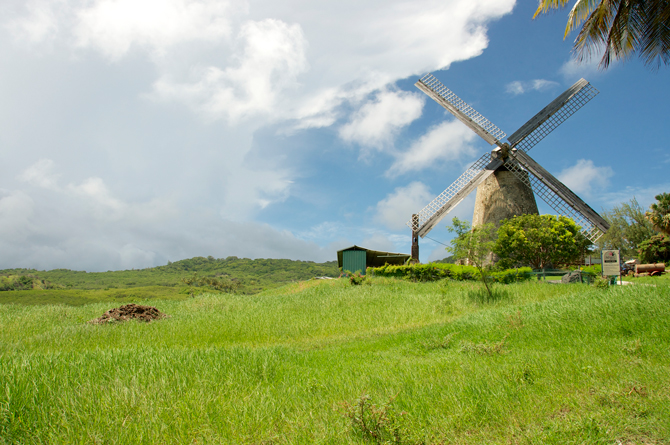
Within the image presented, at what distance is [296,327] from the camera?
1144 cm

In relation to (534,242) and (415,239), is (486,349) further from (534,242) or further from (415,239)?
(415,239)

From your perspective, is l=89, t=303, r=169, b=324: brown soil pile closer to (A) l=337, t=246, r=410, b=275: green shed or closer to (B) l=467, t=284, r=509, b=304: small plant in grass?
(B) l=467, t=284, r=509, b=304: small plant in grass

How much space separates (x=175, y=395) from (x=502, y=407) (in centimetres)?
392

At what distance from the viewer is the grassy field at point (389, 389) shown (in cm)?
340

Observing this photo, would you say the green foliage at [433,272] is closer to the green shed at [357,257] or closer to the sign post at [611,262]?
the green shed at [357,257]

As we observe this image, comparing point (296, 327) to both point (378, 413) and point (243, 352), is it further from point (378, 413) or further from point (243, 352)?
point (378, 413)

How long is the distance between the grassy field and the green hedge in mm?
10168

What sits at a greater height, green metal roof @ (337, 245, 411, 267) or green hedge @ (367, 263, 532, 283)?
green metal roof @ (337, 245, 411, 267)

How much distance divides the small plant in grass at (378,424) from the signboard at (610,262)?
46.9 ft

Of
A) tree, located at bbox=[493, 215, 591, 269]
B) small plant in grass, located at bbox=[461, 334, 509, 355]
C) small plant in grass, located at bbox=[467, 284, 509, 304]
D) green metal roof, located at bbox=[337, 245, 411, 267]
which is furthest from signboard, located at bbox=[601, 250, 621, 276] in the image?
green metal roof, located at bbox=[337, 245, 411, 267]

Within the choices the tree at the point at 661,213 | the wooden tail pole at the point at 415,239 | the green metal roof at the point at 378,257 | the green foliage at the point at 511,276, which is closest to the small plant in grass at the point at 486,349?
the green foliage at the point at 511,276

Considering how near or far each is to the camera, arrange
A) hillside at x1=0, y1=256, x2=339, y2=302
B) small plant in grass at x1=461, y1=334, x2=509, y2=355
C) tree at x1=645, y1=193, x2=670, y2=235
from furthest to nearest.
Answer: hillside at x1=0, y1=256, x2=339, y2=302 → tree at x1=645, y1=193, x2=670, y2=235 → small plant in grass at x1=461, y1=334, x2=509, y2=355

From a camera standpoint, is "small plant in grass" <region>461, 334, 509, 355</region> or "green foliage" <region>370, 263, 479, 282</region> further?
"green foliage" <region>370, 263, 479, 282</region>

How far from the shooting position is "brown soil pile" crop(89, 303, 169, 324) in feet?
40.7
